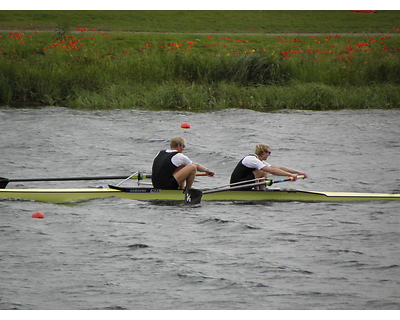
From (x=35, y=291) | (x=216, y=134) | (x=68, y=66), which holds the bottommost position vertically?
(x=35, y=291)

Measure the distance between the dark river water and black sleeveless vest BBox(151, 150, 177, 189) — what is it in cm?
45

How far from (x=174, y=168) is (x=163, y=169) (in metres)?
0.22

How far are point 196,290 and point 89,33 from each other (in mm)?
23813

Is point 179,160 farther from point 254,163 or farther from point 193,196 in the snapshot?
point 254,163

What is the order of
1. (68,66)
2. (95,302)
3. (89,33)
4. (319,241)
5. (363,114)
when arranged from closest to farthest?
(95,302), (319,241), (363,114), (68,66), (89,33)

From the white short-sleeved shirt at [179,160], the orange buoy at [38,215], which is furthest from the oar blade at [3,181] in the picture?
the white short-sleeved shirt at [179,160]

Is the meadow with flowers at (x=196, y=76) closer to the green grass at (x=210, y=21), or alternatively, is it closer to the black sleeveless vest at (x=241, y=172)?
the green grass at (x=210, y=21)

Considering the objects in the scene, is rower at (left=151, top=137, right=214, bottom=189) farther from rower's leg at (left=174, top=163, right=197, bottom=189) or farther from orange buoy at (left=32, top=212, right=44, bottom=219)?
orange buoy at (left=32, top=212, right=44, bottom=219)

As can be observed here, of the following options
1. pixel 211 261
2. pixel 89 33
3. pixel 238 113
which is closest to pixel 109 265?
pixel 211 261

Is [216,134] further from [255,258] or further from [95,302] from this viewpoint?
[95,302]

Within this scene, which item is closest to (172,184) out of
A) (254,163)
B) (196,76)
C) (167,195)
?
(167,195)

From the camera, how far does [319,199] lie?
13.7 meters

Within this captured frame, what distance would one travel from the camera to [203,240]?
1127 cm

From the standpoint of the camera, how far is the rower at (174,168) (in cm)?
1309
